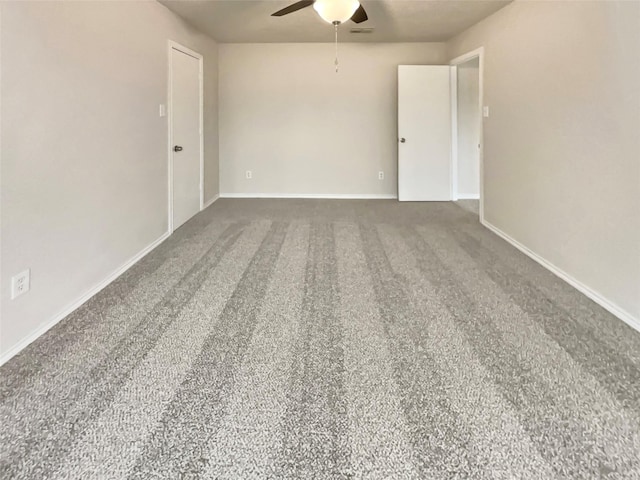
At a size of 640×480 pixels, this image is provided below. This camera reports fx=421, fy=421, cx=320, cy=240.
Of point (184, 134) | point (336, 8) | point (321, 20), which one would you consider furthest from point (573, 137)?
point (184, 134)

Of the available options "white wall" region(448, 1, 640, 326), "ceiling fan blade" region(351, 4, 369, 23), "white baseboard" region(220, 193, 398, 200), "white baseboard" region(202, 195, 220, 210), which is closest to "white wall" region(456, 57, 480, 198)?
"white baseboard" region(220, 193, 398, 200)

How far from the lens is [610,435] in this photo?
1470 millimetres

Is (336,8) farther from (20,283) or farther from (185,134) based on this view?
(20,283)

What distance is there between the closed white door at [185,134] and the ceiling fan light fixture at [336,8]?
1.77m

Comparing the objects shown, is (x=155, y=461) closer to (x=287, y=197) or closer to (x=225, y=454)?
(x=225, y=454)

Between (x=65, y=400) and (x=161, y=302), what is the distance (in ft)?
3.29

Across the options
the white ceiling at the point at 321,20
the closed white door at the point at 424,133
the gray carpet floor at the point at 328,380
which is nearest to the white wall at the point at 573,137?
the gray carpet floor at the point at 328,380

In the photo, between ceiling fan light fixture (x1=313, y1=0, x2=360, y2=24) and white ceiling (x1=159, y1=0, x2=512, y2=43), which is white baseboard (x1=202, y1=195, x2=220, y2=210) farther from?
ceiling fan light fixture (x1=313, y1=0, x2=360, y2=24)

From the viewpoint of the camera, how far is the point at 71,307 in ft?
8.32

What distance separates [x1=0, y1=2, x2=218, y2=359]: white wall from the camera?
2.04m

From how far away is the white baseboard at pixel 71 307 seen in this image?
6.66ft

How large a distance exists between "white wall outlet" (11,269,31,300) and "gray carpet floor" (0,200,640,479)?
280 millimetres

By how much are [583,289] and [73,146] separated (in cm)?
338

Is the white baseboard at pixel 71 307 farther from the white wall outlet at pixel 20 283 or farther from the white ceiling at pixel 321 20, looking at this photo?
the white ceiling at pixel 321 20
